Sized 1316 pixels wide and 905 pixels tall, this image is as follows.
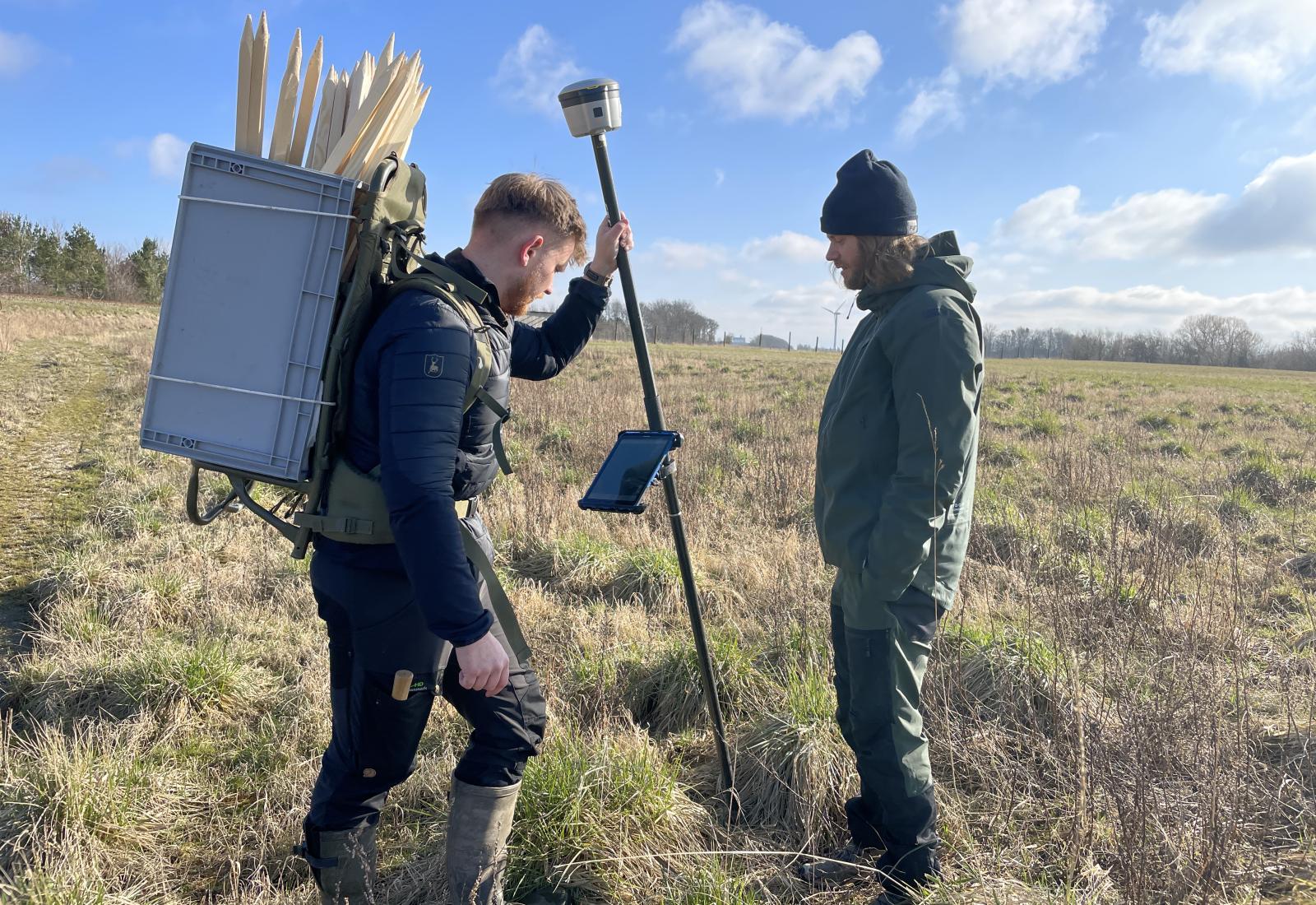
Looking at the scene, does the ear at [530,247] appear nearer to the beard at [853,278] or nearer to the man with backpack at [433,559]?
the man with backpack at [433,559]

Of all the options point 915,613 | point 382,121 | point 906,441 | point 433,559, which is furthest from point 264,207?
point 915,613

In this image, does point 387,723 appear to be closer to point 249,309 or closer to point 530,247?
point 249,309

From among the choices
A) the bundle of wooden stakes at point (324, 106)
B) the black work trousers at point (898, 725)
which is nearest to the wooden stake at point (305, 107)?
the bundle of wooden stakes at point (324, 106)

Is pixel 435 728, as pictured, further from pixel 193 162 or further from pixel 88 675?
pixel 193 162

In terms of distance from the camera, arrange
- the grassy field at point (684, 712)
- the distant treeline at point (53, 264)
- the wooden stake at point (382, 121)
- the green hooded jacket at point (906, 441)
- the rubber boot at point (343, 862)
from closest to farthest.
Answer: the wooden stake at point (382, 121), the green hooded jacket at point (906, 441), the rubber boot at point (343, 862), the grassy field at point (684, 712), the distant treeline at point (53, 264)

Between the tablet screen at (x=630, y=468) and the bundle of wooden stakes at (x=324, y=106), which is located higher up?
the bundle of wooden stakes at (x=324, y=106)

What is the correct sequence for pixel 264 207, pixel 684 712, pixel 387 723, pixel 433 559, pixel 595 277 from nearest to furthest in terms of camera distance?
pixel 433 559, pixel 264 207, pixel 387 723, pixel 595 277, pixel 684 712

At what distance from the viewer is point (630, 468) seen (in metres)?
2.27

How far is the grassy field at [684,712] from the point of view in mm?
2303

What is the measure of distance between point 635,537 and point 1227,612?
142 inches

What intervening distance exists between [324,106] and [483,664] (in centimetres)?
154

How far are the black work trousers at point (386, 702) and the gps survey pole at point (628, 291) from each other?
0.68 metres

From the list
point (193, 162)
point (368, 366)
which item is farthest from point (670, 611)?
point (193, 162)

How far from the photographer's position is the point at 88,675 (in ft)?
11.7
